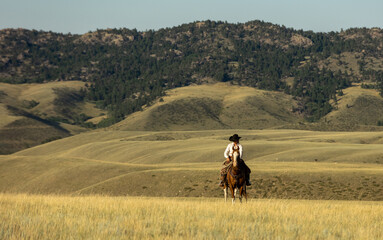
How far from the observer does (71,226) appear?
13516mm

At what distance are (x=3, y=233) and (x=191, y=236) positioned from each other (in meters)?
4.24

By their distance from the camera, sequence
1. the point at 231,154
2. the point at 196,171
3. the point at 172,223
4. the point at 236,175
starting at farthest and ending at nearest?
the point at 196,171
the point at 236,175
the point at 231,154
the point at 172,223

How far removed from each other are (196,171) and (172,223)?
1487 inches

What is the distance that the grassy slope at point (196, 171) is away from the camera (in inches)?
1770

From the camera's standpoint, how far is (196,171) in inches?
2062

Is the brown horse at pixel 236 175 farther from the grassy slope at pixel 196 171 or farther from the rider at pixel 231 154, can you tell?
the grassy slope at pixel 196 171

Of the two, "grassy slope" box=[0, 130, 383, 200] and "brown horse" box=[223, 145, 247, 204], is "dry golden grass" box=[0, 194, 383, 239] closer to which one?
"brown horse" box=[223, 145, 247, 204]

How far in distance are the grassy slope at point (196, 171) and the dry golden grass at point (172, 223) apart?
2569cm

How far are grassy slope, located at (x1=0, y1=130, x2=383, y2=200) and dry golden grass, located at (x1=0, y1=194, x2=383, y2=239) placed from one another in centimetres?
2569

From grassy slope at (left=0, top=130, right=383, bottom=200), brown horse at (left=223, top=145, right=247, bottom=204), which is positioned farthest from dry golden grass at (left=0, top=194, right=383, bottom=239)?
grassy slope at (left=0, top=130, right=383, bottom=200)

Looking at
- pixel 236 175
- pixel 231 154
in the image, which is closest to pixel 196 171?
pixel 236 175

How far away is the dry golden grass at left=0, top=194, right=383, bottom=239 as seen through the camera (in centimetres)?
1277

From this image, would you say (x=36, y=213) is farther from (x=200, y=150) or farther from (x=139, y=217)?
(x=200, y=150)

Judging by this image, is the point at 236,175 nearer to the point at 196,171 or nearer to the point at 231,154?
the point at 231,154
